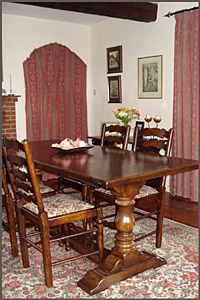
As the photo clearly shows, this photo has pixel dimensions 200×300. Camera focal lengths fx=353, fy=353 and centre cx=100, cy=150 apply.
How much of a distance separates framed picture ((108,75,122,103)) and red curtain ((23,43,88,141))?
0.58m

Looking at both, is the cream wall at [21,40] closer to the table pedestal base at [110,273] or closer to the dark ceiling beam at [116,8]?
the dark ceiling beam at [116,8]

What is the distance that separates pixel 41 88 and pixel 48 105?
29 centimetres

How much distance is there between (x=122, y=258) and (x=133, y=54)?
11.2ft

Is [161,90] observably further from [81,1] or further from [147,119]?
[81,1]

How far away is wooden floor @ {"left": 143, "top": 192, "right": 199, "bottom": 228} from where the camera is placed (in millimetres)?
3573

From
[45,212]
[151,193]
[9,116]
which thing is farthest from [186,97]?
[45,212]

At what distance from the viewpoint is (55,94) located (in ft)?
18.6

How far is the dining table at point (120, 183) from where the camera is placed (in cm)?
219

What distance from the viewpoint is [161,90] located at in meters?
4.66

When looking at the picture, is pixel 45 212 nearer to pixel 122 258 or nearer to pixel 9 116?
pixel 122 258

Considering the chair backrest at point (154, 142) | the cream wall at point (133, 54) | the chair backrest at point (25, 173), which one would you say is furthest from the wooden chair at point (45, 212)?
the cream wall at point (133, 54)

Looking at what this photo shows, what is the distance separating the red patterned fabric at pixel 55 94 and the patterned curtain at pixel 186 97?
6.69 ft

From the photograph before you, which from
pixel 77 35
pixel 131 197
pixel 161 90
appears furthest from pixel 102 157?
pixel 77 35

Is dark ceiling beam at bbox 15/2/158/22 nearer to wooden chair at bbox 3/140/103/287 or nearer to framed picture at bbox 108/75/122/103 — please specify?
framed picture at bbox 108/75/122/103
